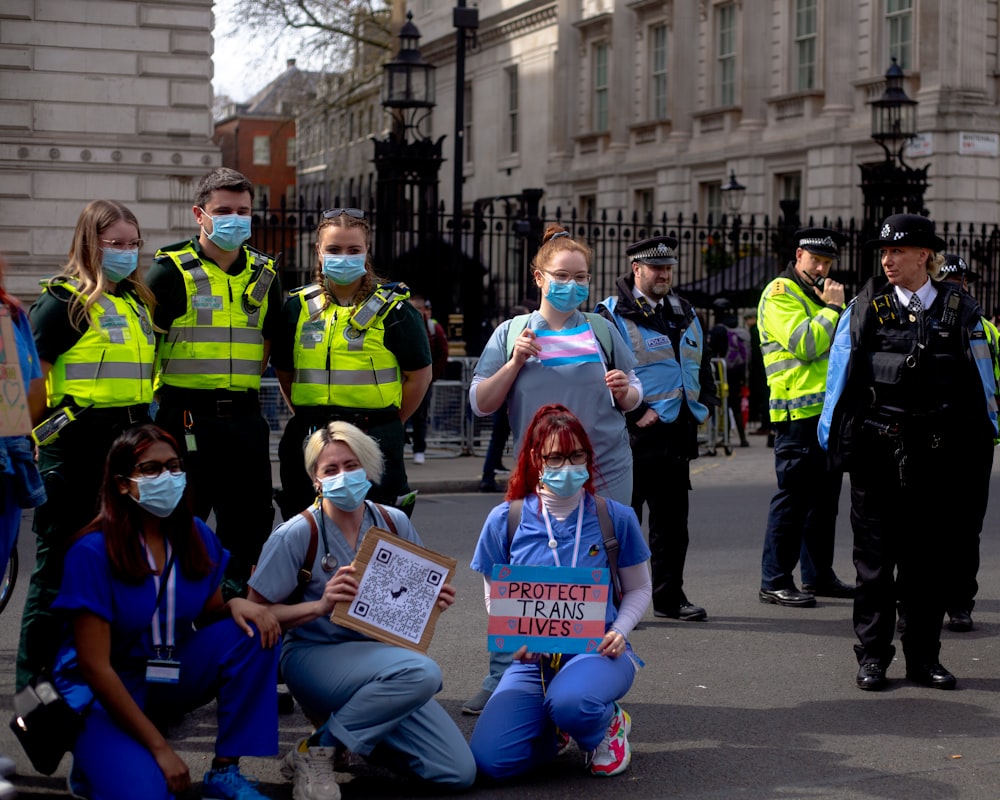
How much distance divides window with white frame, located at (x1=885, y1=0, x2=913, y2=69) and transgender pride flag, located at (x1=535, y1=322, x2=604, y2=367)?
25032 mm

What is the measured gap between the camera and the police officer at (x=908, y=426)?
6.63m

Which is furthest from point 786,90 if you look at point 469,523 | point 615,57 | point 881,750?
point 881,750

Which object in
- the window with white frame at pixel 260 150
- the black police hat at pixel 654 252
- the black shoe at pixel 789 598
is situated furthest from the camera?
the window with white frame at pixel 260 150

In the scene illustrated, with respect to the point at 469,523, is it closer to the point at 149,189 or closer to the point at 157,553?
Result: the point at 157,553

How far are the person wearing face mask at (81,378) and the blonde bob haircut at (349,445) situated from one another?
31.2 inches

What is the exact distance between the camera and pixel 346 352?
613 centimetres

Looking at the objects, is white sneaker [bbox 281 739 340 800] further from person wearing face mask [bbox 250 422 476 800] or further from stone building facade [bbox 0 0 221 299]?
stone building facade [bbox 0 0 221 299]

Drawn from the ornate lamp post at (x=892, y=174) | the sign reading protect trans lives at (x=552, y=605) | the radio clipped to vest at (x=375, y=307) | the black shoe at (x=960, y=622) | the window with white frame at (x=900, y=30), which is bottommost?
the black shoe at (x=960, y=622)

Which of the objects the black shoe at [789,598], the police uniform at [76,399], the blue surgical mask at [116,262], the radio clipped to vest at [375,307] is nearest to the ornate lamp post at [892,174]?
the black shoe at [789,598]

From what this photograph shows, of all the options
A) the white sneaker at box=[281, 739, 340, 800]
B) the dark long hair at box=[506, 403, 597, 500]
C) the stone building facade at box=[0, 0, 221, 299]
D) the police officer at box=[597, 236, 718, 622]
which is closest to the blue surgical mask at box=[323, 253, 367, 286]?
the dark long hair at box=[506, 403, 597, 500]

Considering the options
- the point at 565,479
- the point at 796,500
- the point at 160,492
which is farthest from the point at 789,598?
the point at 160,492

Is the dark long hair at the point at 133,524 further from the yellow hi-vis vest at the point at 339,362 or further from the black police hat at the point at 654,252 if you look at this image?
the black police hat at the point at 654,252

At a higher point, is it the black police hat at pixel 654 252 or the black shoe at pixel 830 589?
the black police hat at pixel 654 252

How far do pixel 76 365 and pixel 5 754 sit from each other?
145 centimetres
